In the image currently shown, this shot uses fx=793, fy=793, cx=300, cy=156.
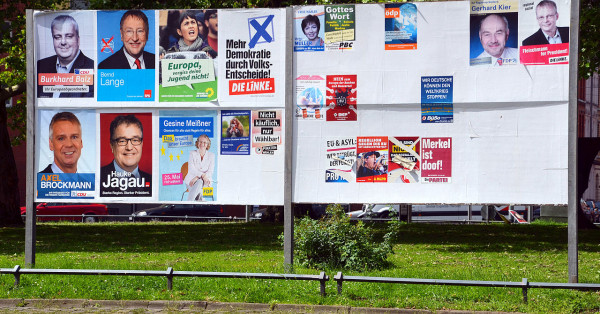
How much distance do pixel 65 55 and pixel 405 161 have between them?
16.7 ft

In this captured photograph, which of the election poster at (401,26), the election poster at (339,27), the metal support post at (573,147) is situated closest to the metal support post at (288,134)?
the election poster at (339,27)

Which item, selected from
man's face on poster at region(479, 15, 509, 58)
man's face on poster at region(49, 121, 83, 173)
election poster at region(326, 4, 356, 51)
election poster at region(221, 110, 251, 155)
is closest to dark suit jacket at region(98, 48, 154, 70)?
man's face on poster at region(49, 121, 83, 173)

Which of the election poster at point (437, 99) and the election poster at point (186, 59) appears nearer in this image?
the election poster at point (437, 99)

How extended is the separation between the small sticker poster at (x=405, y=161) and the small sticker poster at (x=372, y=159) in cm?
9

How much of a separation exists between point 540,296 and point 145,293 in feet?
15.6

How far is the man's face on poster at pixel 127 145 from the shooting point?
1134 centimetres

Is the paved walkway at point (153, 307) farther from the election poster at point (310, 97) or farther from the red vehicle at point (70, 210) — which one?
the red vehicle at point (70, 210)

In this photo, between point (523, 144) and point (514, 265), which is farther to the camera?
point (514, 265)

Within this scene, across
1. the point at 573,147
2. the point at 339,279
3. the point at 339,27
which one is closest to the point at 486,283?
the point at 339,279

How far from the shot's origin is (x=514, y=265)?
45.0ft

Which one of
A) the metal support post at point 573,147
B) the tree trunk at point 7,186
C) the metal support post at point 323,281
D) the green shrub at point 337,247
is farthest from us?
the tree trunk at point 7,186

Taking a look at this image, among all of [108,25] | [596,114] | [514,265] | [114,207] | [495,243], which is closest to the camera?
[108,25]

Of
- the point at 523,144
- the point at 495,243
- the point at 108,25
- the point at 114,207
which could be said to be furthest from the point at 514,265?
the point at 114,207

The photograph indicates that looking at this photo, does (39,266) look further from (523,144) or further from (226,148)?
(523,144)
